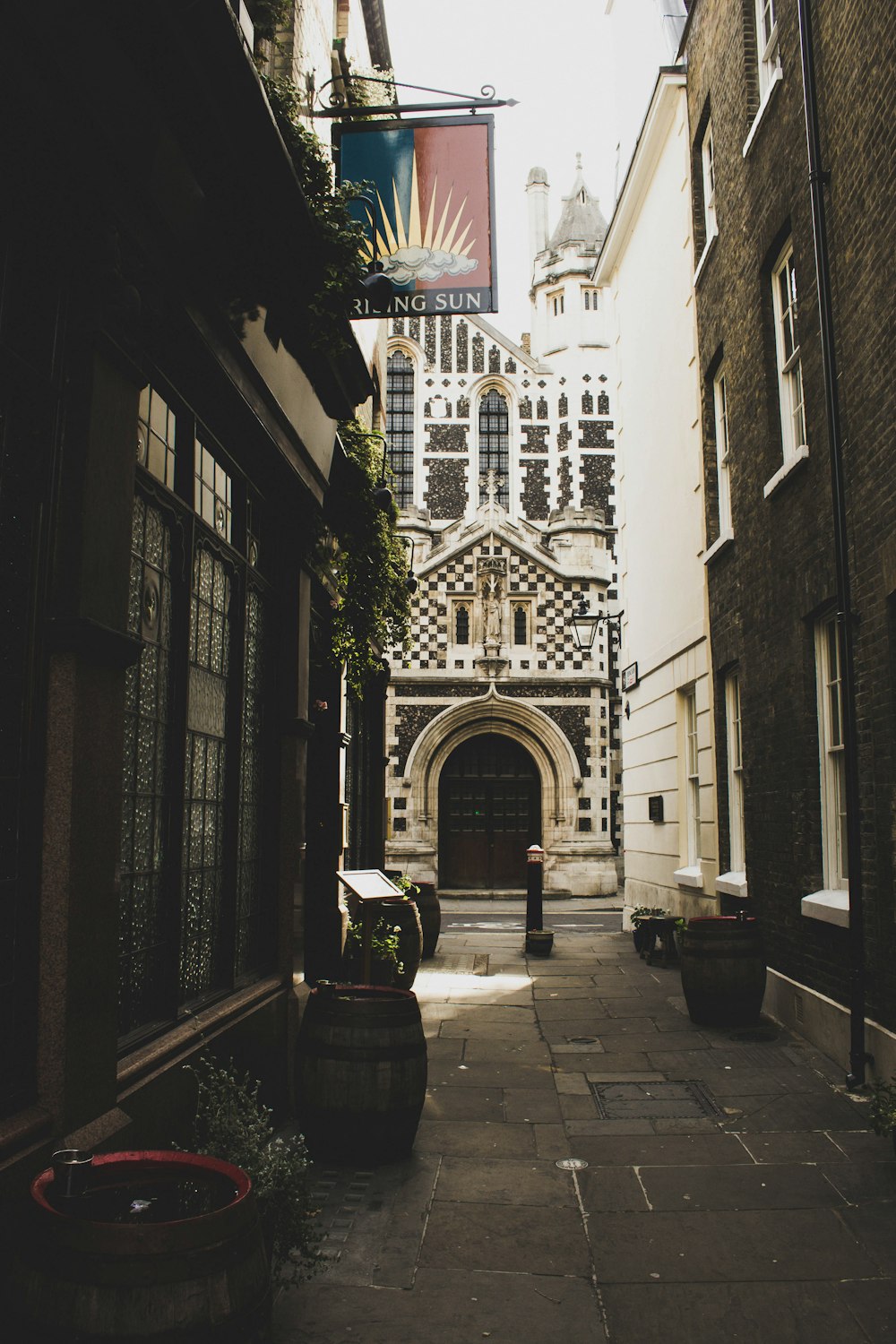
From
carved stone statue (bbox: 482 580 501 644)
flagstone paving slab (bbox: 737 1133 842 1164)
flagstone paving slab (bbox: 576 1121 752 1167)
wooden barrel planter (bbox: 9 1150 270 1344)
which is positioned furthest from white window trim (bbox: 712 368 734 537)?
carved stone statue (bbox: 482 580 501 644)

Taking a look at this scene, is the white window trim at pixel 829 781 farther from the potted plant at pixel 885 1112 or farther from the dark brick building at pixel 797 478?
the potted plant at pixel 885 1112

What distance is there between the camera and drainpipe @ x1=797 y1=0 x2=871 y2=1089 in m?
6.72

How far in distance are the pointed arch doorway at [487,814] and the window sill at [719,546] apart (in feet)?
48.8

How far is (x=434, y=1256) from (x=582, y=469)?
27926mm

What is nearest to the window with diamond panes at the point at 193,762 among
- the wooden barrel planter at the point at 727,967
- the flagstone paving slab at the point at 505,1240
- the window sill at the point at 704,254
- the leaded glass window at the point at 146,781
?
the leaded glass window at the point at 146,781

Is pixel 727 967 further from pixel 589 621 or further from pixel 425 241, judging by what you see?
pixel 589 621

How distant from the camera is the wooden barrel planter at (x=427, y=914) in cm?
1221

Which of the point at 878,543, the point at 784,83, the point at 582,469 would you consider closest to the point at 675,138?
the point at 784,83

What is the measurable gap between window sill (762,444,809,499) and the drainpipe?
64 cm

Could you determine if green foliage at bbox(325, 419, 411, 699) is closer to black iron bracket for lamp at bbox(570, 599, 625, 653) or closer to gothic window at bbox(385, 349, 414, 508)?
black iron bracket for lamp at bbox(570, 599, 625, 653)

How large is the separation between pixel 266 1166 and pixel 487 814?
22.3 metres

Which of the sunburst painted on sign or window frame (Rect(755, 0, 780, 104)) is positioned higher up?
window frame (Rect(755, 0, 780, 104))

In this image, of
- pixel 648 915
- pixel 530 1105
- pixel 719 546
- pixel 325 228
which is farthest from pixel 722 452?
pixel 530 1105

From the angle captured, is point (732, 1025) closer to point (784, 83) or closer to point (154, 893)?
point (154, 893)
